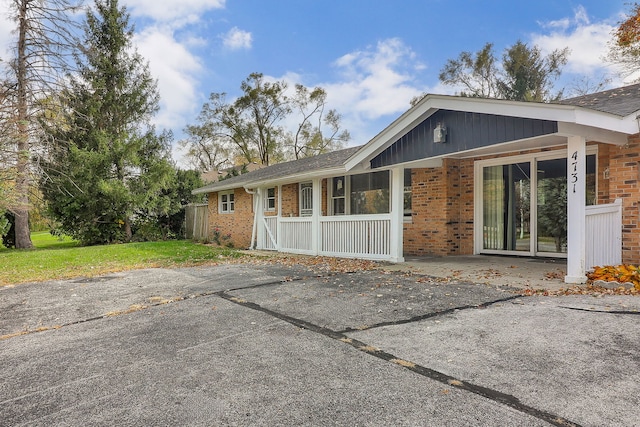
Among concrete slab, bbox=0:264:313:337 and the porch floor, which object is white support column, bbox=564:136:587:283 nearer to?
the porch floor

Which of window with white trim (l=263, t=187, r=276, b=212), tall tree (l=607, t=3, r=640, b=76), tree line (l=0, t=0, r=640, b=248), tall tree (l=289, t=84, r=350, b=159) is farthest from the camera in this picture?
tall tree (l=289, t=84, r=350, b=159)

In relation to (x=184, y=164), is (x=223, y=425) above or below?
below

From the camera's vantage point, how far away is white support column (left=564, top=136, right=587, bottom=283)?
18.8 feet

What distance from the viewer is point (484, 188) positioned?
952 centimetres

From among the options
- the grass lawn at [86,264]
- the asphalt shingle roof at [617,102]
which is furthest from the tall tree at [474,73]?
the grass lawn at [86,264]

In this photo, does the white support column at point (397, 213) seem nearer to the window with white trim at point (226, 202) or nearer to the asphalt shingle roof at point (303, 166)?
the asphalt shingle roof at point (303, 166)

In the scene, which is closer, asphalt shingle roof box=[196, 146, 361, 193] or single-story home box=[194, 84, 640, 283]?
single-story home box=[194, 84, 640, 283]

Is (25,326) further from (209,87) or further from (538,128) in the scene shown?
(209,87)

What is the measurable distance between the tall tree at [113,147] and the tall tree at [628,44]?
23.0m

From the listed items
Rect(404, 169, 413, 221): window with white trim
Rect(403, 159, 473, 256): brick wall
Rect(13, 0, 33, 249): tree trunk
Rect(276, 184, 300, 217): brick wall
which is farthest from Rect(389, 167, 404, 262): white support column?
Rect(13, 0, 33, 249): tree trunk

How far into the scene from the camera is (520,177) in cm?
880

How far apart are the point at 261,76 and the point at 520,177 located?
102 ft

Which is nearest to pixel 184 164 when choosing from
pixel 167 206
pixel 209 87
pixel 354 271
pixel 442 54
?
pixel 209 87

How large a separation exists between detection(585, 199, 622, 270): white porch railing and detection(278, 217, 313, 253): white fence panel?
6991mm
